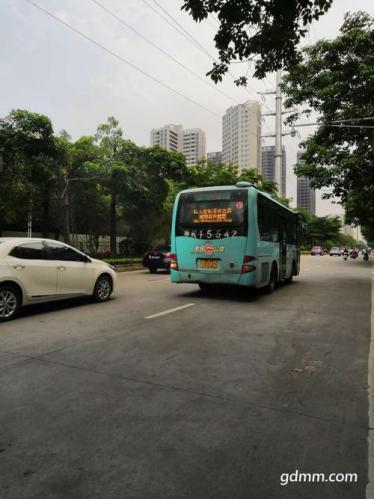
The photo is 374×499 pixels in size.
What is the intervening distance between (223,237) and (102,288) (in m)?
3.32

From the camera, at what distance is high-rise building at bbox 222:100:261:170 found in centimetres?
3625

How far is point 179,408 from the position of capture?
3465 mm

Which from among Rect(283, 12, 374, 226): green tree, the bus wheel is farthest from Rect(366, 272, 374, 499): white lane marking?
Rect(283, 12, 374, 226): green tree

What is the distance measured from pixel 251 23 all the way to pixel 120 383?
4.95 meters

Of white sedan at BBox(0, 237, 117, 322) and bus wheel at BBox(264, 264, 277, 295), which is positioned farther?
bus wheel at BBox(264, 264, 277, 295)

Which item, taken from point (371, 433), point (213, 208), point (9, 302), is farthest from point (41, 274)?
point (371, 433)

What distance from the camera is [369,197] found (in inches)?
763

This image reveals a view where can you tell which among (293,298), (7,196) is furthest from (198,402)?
(7,196)

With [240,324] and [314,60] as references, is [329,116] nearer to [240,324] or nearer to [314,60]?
[314,60]

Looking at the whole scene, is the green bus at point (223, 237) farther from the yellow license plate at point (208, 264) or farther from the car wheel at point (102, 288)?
the car wheel at point (102, 288)

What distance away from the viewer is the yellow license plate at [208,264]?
9.76 metres

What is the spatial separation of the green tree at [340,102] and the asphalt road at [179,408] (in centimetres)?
1180

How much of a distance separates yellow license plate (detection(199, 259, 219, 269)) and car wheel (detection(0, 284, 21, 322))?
4.52 meters

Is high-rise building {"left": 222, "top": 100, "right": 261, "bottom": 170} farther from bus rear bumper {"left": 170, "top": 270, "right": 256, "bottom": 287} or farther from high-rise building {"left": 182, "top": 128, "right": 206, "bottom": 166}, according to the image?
bus rear bumper {"left": 170, "top": 270, "right": 256, "bottom": 287}
